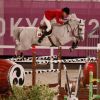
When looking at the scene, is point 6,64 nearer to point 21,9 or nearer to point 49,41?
point 49,41

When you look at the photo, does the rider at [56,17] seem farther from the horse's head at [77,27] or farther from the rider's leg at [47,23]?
the horse's head at [77,27]

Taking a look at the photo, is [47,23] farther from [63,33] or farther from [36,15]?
[36,15]

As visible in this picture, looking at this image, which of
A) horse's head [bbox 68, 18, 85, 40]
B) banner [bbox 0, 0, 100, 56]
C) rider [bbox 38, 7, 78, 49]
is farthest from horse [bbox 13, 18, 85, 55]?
banner [bbox 0, 0, 100, 56]

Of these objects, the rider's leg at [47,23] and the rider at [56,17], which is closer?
the rider at [56,17]

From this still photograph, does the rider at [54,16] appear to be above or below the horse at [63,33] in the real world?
above

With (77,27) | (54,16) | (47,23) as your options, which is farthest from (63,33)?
(54,16)

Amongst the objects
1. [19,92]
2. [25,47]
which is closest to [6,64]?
[19,92]

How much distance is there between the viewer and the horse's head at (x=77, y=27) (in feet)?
28.5

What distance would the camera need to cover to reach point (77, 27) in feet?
28.8

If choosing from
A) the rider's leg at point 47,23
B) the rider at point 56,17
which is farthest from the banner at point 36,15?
the rider's leg at point 47,23

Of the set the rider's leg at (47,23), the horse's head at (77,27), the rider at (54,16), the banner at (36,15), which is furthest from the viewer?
the banner at (36,15)

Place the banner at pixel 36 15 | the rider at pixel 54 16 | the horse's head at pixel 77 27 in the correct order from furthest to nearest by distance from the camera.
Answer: the banner at pixel 36 15, the horse's head at pixel 77 27, the rider at pixel 54 16

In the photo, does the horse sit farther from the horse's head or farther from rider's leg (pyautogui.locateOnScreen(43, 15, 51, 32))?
rider's leg (pyautogui.locateOnScreen(43, 15, 51, 32))

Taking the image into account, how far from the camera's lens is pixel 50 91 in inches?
197
